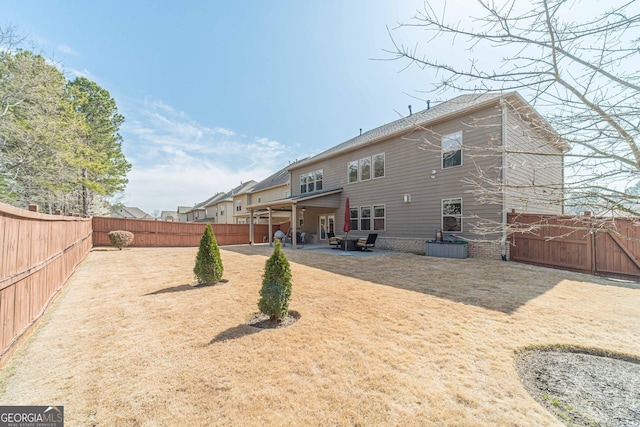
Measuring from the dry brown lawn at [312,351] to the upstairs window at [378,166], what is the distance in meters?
8.82

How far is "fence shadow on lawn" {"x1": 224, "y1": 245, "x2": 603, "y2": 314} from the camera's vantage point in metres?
5.48

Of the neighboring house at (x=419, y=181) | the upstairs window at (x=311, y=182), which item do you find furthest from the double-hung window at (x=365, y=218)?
the upstairs window at (x=311, y=182)

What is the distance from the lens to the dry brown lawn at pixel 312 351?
2195 millimetres

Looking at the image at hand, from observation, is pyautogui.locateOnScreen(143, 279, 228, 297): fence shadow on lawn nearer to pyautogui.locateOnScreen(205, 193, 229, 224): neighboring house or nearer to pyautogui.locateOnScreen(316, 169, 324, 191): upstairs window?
pyautogui.locateOnScreen(316, 169, 324, 191): upstairs window

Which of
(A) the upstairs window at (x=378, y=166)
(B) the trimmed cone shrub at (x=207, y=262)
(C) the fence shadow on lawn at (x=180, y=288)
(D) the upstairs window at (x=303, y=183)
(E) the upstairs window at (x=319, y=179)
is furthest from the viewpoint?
(D) the upstairs window at (x=303, y=183)

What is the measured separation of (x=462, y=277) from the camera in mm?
7195

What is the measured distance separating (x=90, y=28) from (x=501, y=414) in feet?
48.1

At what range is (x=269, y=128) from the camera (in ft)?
65.0

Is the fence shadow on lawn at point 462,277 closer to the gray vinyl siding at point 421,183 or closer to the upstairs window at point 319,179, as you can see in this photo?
the gray vinyl siding at point 421,183

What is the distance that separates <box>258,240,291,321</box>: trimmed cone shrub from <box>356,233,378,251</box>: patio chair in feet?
29.6

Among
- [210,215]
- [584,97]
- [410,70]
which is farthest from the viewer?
[210,215]

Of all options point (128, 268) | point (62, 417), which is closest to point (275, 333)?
point (62, 417)

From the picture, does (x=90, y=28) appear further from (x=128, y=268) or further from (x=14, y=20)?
(x=128, y=268)

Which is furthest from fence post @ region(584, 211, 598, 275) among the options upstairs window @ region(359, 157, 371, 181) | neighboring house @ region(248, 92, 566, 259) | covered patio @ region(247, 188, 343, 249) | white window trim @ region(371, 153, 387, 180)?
covered patio @ region(247, 188, 343, 249)
